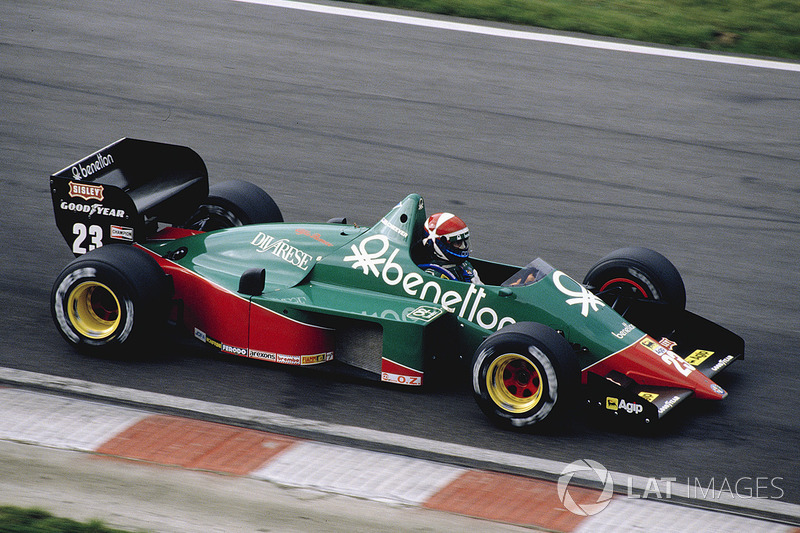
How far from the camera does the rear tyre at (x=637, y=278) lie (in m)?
7.39

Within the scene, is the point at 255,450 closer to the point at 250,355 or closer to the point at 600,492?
the point at 250,355

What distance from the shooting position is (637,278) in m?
7.42

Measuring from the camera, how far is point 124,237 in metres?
7.35

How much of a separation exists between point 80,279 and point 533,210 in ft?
15.6

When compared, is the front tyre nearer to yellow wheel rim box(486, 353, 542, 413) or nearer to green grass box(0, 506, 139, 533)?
yellow wheel rim box(486, 353, 542, 413)

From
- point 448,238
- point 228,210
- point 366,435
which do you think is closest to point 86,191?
point 228,210

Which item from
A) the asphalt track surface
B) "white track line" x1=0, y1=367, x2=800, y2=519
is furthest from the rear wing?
"white track line" x1=0, y1=367, x2=800, y2=519

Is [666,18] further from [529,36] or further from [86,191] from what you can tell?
[86,191]

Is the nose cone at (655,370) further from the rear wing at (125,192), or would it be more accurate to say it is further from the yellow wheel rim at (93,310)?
the rear wing at (125,192)

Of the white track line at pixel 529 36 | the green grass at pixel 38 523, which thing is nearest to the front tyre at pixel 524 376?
the green grass at pixel 38 523

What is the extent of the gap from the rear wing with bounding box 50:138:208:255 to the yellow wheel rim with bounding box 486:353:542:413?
2.79m

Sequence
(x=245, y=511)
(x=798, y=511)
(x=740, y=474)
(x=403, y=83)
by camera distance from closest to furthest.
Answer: (x=245, y=511)
(x=798, y=511)
(x=740, y=474)
(x=403, y=83)

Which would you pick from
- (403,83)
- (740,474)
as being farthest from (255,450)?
(403,83)

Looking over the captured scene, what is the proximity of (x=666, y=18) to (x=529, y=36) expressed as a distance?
214 centimetres
